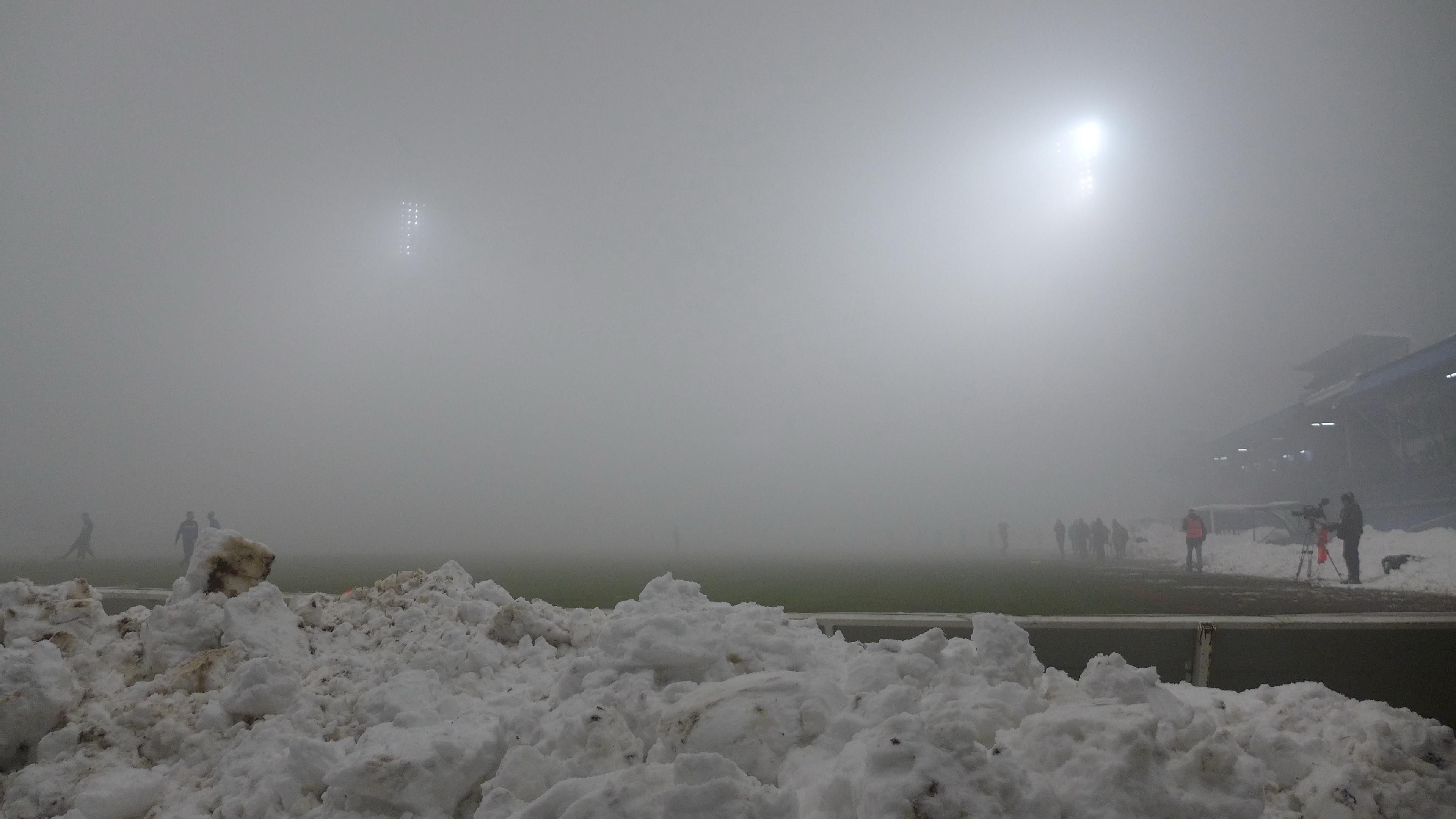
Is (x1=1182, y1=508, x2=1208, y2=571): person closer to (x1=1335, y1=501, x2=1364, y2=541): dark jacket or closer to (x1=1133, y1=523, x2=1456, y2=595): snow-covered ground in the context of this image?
(x1=1133, y1=523, x2=1456, y2=595): snow-covered ground

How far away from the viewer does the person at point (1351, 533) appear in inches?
352

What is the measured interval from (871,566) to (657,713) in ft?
53.2

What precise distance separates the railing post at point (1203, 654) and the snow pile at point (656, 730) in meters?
0.63

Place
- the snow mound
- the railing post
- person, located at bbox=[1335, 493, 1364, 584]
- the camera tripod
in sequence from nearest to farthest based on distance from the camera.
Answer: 1. the railing post
2. the snow mound
3. person, located at bbox=[1335, 493, 1364, 584]
4. the camera tripod

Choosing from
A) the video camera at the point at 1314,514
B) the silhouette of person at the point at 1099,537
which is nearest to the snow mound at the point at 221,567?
the video camera at the point at 1314,514

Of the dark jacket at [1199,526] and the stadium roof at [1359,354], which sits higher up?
the stadium roof at [1359,354]

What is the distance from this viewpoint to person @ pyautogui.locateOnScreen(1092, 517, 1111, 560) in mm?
17469

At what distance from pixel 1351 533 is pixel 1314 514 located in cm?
79

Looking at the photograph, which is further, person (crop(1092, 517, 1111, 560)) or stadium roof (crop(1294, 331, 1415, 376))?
person (crop(1092, 517, 1111, 560))

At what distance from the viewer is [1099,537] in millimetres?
17578

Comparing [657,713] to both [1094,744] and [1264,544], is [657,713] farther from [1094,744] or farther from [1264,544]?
[1264,544]

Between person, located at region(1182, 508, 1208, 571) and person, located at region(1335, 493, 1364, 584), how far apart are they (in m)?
3.22

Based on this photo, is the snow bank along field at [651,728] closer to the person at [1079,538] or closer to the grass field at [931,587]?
the grass field at [931,587]

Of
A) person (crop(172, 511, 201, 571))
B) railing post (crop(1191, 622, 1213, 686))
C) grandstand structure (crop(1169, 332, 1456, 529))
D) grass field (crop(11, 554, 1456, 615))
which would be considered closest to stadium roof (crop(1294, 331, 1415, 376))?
grandstand structure (crop(1169, 332, 1456, 529))
